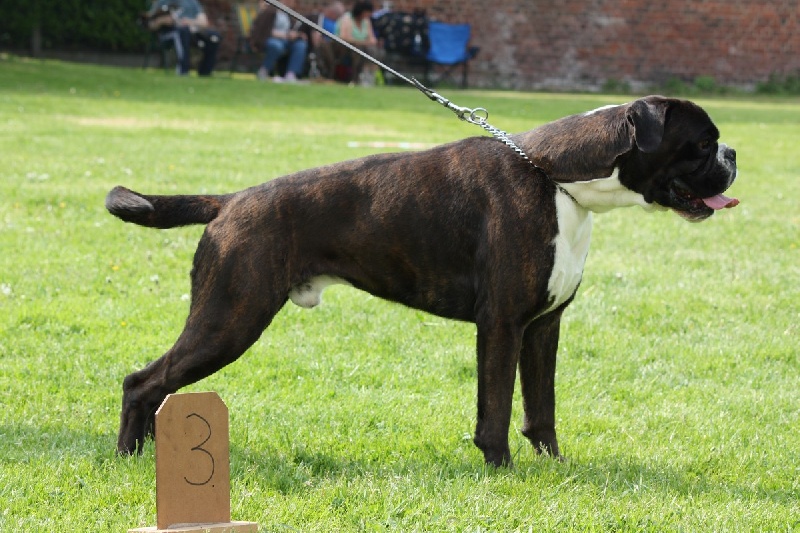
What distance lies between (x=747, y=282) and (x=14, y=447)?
210 inches

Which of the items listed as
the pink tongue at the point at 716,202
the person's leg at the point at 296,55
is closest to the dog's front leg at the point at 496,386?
the pink tongue at the point at 716,202

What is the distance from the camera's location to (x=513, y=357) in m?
4.23

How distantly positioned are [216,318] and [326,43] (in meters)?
22.0

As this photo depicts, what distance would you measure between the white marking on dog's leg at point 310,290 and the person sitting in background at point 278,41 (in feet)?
67.7

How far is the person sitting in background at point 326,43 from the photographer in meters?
25.5

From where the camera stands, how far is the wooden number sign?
329 cm

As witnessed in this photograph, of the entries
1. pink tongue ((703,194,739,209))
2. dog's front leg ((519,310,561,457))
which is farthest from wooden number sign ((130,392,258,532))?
pink tongue ((703,194,739,209))

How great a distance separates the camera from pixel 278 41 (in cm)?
2502

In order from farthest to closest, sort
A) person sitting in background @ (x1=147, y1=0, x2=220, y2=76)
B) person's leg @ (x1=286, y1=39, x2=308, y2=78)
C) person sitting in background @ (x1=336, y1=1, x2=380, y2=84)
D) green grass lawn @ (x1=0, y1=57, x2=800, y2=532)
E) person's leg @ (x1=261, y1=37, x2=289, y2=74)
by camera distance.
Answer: person's leg @ (x1=286, y1=39, x2=308, y2=78)
person's leg @ (x1=261, y1=37, x2=289, y2=74)
person sitting in background @ (x1=336, y1=1, x2=380, y2=84)
person sitting in background @ (x1=147, y1=0, x2=220, y2=76)
green grass lawn @ (x1=0, y1=57, x2=800, y2=532)

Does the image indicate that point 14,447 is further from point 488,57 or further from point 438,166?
point 488,57

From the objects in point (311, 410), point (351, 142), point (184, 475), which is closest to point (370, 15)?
point (351, 142)

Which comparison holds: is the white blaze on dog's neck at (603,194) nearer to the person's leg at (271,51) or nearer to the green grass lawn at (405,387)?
the green grass lawn at (405,387)

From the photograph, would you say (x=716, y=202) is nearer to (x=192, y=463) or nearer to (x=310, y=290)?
(x=310, y=290)

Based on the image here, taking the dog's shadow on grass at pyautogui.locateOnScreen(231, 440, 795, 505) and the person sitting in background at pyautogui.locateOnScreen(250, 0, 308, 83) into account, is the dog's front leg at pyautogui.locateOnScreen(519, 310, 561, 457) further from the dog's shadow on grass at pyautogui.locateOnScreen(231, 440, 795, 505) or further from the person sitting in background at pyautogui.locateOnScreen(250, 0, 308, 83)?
the person sitting in background at pyautogui.locateOnScreen(250, 0, 308, 83)
